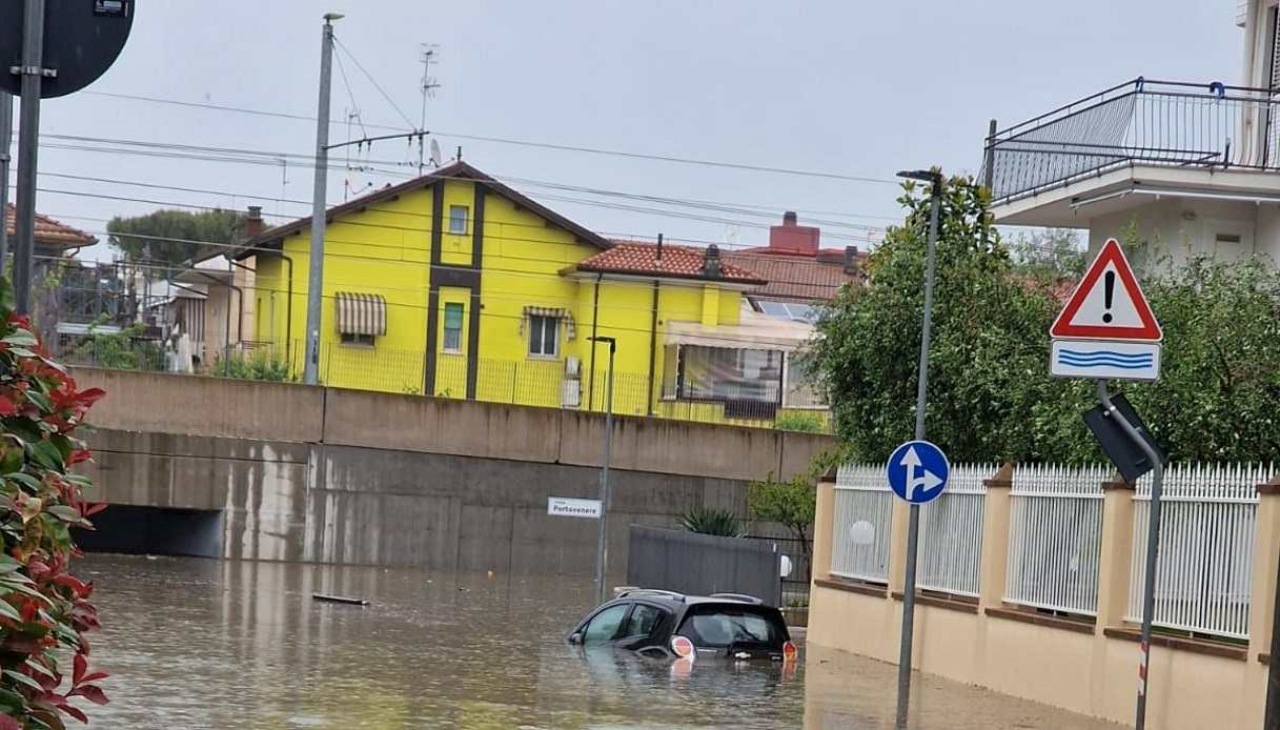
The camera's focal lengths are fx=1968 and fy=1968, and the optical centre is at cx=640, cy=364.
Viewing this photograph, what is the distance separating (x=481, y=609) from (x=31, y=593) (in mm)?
33989

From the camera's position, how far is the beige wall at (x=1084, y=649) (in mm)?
16073

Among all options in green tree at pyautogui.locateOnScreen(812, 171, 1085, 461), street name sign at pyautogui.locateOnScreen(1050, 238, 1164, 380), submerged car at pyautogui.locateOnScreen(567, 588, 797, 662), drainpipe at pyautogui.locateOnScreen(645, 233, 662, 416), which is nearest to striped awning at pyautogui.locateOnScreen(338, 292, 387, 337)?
drainpipe at pyautogui.locateOnScreen(645, 233, 662, 416)

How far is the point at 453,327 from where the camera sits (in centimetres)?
7231

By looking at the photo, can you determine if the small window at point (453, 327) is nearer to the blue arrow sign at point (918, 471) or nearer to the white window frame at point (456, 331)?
the white window frame at point (456, 331)

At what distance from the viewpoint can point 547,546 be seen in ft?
182

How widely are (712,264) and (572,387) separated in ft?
25.9

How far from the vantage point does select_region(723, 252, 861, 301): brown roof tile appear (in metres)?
90.7

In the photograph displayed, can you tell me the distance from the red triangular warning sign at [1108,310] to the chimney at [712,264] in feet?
197

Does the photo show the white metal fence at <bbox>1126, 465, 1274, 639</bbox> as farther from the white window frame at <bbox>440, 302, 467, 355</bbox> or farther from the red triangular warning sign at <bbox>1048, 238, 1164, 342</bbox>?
the white window frame at <bbox>440, 302, 467, 355</bbox>

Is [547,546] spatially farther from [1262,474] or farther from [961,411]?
[1262,474]

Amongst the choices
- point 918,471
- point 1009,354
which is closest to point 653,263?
point 1009,354

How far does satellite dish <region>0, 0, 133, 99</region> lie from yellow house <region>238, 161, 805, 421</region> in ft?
199

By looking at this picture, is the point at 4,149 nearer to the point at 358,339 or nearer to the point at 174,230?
the point at 358,339

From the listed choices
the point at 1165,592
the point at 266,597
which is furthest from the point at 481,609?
the point at 1165,592
